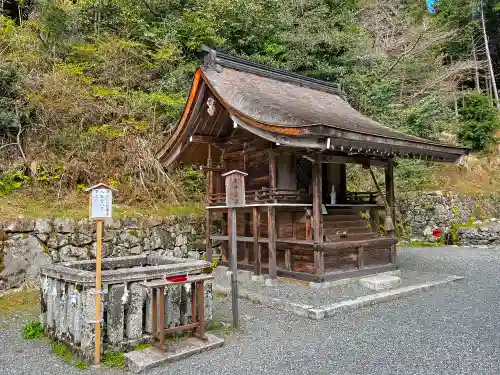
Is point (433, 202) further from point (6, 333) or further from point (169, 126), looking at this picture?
point (6, 333)

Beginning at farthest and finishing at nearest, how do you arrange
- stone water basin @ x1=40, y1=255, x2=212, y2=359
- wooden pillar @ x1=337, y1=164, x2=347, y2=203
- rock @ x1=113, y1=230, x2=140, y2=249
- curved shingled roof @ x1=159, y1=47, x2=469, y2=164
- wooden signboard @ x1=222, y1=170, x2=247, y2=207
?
wooden pillar @ x1=337, y1=164, x2=347, y2=203 → rock @ x1=113, y1=230, x2=140, y2=249 → curved shingled roof @ x1=159, y1=47, x2=469, y2=164 → wooden signboard @ x1=222, y1=170, x2=247, y2=207 → stone water basin @ x1=40, y1=255, x2=212, y2=359

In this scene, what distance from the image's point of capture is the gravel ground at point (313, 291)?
6496 mm

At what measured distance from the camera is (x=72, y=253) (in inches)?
312

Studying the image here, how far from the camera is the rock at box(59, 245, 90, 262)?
7.84 metres

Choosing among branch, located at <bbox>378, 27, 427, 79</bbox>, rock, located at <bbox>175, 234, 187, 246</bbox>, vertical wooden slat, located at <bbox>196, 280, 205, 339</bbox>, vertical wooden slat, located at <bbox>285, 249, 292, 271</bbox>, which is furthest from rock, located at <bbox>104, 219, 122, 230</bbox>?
branch, located at <bbox>378, 27, 427, 79</bbox>

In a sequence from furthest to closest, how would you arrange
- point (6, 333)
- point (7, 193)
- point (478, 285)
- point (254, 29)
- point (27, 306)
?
point (254, 29)
point (7, 193)
point (478, 285)
point (27, 306)
point (6, 333)

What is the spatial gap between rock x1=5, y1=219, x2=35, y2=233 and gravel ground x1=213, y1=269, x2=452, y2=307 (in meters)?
4.12

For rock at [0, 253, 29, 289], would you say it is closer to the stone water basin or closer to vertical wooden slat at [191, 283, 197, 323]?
the stone water basin

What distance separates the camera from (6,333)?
17.3ft

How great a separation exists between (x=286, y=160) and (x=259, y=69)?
2995 millimetres

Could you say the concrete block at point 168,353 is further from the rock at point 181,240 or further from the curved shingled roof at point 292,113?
the rock at point 181,240

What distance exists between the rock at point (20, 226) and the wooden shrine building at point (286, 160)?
3252mm

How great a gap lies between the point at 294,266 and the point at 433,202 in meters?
10.4

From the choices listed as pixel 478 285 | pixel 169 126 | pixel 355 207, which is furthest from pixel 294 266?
pixel 169 126
